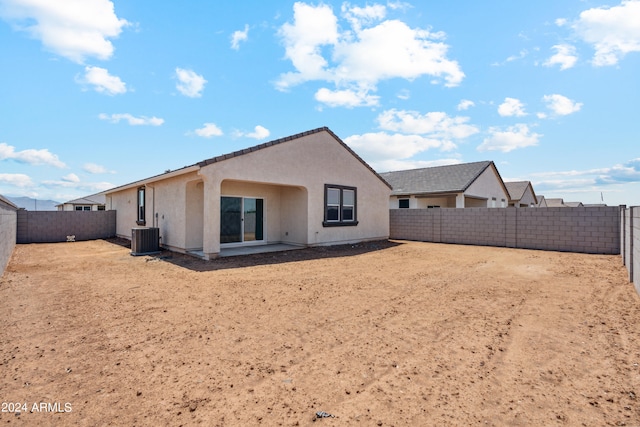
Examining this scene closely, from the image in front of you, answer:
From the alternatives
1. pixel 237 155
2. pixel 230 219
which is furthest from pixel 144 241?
pixel 237 155

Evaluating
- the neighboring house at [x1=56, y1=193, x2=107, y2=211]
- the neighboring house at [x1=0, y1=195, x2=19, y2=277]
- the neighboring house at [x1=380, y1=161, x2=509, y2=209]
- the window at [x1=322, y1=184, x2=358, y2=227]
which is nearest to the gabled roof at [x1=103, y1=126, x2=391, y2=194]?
the window at [x1=322, y1=184, x2=358, y2=227]

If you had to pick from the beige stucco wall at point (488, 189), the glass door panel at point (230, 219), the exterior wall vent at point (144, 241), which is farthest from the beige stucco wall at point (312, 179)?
the beige stucco wall at point (488, 189)

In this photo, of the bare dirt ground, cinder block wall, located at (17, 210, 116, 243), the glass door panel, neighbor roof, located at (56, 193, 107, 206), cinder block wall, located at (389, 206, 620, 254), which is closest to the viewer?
the bare dirt ground

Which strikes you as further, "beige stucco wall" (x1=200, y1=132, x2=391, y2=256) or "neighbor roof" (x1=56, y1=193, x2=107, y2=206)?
"neighbor roof" (x1=56, y1=193, x2=107, y2=206)

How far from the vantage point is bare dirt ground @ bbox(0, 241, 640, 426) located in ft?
8.89

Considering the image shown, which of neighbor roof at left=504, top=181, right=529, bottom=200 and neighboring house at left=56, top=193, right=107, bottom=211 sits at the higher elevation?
neighbor roof at left=504, top=181, right=529, bottom=200

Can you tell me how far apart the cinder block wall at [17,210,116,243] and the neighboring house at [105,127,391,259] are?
9.91ft

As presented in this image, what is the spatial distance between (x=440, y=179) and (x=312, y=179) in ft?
47.2

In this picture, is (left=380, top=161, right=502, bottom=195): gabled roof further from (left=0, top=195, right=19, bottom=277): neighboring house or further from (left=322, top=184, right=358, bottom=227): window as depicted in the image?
(left=0, top=195, right=19, bottom=277): neighboring house

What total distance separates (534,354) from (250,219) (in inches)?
439

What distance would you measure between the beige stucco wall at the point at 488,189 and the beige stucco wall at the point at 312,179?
9483 millimetres

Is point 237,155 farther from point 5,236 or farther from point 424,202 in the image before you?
point 424,202

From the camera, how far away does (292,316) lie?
509 cm

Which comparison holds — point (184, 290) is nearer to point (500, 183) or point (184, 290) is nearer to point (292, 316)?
point (292, 316)
